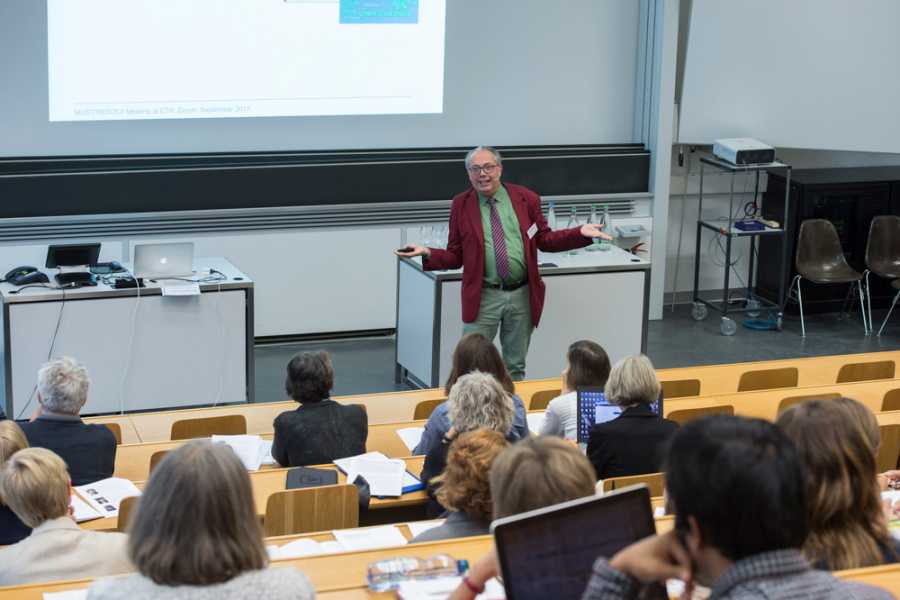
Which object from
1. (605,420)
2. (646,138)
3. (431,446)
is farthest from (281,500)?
(646,138)

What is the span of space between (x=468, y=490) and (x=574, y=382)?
1700 mm

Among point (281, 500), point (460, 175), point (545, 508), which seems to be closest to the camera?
point (545, 508)

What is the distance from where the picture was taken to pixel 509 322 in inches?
260

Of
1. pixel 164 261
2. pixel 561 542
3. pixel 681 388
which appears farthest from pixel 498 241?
pixel 561 542

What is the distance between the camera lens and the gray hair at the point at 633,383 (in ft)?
14.0

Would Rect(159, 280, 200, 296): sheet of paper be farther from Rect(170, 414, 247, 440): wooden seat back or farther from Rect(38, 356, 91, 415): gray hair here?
Rect(38, 356, 91, 415): gray hair

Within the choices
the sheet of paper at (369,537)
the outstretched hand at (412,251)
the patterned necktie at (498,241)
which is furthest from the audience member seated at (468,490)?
the patterned necktie at (498,241)

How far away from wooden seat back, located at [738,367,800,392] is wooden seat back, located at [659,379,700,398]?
28 cm

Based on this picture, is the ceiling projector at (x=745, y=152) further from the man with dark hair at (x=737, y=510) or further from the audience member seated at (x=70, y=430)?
the man with dark hair at (x=737, y=510)

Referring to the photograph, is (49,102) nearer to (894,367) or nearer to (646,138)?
(646,138)

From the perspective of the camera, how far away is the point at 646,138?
31.3 ft

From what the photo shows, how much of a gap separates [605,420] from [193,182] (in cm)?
468

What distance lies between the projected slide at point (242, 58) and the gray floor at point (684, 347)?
177cm

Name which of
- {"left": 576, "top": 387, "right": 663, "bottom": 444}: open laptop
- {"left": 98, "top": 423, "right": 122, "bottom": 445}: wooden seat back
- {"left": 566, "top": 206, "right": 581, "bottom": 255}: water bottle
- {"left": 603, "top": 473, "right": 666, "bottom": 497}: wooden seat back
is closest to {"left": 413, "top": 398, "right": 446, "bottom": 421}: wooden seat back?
{"left": 576, "top": 387, "right": 663, "bottom": 444}: open laptop
